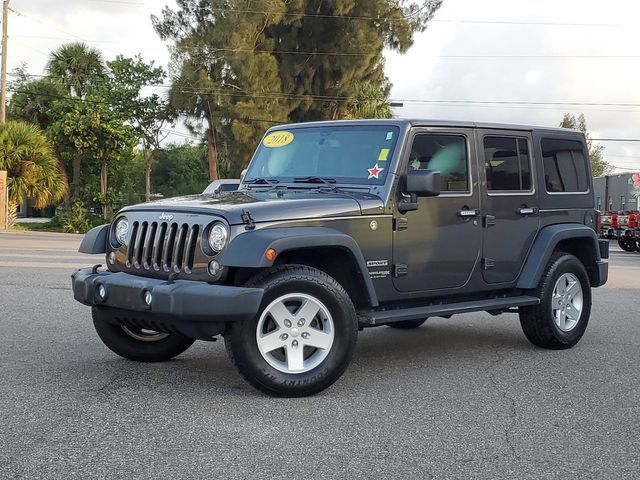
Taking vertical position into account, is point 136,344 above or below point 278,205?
below

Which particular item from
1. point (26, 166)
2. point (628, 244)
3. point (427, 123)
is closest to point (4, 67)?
point (26, 166)

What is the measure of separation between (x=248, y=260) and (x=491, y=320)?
5.07 meters

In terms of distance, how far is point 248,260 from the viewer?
530 centimetres

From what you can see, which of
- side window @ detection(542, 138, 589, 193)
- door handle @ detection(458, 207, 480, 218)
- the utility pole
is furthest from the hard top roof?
the utility pole

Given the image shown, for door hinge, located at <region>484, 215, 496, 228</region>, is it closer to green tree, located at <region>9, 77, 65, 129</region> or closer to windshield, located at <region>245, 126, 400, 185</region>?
windshield, located at <region>245, 126, 400, 185</region>

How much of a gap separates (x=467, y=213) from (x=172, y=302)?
2757 millimetres

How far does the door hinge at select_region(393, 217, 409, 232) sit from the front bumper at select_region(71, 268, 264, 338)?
4.74 feet

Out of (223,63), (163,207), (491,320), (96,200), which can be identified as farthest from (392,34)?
(163,207)

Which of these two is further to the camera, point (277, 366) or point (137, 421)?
point (277, 366)

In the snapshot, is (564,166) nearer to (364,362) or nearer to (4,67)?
(364,362)

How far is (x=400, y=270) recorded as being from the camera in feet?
20.6

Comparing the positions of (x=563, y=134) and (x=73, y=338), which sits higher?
(x=563, y=134)

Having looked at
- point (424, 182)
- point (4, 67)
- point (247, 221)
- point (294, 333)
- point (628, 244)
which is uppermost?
point (4, 67)

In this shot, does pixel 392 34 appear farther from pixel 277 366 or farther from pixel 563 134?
pixel 277 366
